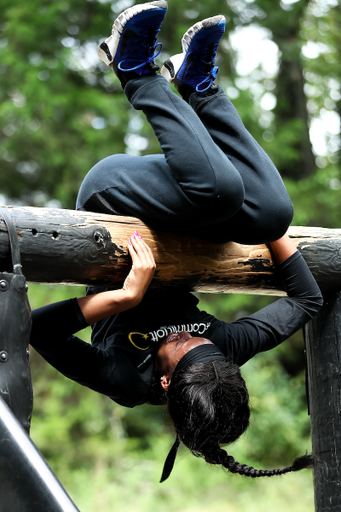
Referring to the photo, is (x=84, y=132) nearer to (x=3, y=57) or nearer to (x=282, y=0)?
(x=3, y=57)

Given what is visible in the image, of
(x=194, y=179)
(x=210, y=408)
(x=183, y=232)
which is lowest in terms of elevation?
(x=210, y=408)

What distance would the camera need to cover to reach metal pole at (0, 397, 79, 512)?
1.08 meters

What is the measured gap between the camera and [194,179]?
5.72ft

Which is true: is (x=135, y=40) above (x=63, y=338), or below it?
above

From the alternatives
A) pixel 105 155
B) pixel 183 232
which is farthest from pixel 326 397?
pixel 105 155

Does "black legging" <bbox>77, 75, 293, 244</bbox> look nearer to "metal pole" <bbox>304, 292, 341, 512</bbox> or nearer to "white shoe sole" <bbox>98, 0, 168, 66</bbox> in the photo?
"white shoe sole" <bbox>98, 0, 168, 66</bbox>

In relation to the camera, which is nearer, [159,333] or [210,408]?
[210,408]

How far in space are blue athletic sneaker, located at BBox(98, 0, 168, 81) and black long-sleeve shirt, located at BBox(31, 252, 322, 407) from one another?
0.89 meters

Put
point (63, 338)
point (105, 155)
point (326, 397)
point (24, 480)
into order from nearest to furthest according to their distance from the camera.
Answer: point (24, 480), point (63, 338), point (326, 397), point (105, 155)

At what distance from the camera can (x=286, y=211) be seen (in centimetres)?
195

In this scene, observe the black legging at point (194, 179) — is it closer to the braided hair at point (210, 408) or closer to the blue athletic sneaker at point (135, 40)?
the blue athletic sneaker at point (135, 40)

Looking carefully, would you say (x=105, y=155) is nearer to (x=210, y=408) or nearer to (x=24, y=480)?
(x=210, y=408)

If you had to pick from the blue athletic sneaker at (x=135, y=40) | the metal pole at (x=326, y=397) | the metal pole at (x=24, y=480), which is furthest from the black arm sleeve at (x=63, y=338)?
the metal pole at (x=326, y=397)

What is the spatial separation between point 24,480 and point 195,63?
1.61 meters
